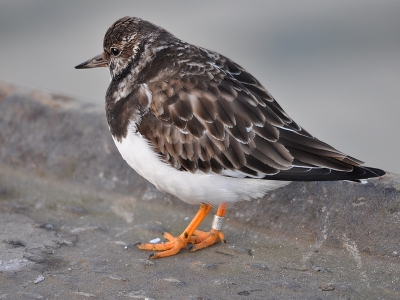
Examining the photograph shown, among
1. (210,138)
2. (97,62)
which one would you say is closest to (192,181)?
(210,138)

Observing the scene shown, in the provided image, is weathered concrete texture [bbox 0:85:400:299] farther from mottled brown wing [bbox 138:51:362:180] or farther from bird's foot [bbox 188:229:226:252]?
mottled brown wing [bbox 138:51:362:180]

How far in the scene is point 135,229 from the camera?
13.8ft

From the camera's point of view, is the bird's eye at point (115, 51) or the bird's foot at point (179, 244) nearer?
the bird's foot at point (179, 244)

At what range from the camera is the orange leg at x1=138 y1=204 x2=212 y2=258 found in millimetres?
3881

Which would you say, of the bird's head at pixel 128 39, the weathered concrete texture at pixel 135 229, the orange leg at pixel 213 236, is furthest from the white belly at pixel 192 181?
the bird's head at pixel 128 39

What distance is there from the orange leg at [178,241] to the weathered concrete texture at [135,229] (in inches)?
2.1

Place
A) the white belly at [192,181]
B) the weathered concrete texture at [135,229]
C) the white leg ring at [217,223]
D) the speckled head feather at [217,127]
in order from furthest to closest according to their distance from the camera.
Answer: the white leg ring at [217,223], the white belly at [192,181], the speckled head feather at [217,127], the weathered concrete texture at [135,229]

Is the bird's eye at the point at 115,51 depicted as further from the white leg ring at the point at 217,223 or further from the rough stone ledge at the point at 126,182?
the white leg ring at the point at 217,223

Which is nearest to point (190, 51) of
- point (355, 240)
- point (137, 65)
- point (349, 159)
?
point (137, 65)

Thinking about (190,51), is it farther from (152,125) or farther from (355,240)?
(355,240)

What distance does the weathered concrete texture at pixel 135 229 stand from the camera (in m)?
3.41

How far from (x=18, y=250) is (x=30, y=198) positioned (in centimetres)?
80

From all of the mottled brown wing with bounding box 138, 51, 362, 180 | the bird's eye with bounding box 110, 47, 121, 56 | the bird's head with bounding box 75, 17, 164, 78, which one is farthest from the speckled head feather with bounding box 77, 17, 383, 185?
the bird's eye with bounding box 110, 47, 121, 56

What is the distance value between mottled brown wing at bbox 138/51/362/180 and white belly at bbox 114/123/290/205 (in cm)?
4
